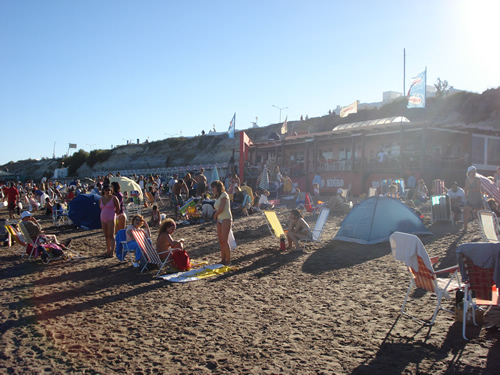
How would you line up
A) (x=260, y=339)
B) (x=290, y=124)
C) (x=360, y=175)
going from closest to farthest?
1. (x=260, y=339)
2. (x=360, y=175)
3. (x=290, y=124)

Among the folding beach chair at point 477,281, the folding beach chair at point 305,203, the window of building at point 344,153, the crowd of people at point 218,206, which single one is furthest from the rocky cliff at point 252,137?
the folding beach chair at point 477,281

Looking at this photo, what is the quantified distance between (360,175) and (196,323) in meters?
18.5

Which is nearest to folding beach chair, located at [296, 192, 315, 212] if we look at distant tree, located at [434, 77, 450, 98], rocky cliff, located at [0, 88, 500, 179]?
rocky cliff, located at [0, 88, 500, 179]

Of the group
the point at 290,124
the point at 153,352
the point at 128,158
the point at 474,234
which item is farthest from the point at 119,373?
the point at 128,158

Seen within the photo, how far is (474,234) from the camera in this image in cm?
912

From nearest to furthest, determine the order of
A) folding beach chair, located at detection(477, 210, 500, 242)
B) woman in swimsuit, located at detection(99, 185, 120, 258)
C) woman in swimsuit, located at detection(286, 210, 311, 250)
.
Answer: folding beach chair, located at detection(477, 210, 500, 242), woman in swimsuit, located at detection(99, 185, 120, 258), woman in swimsuit, located at detection(286, 210, 311, 250)

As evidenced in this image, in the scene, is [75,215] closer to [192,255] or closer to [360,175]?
[192,255]

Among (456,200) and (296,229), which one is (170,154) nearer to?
(456,200)

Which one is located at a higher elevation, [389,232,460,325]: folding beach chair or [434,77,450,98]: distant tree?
[434,77,450,98]: distant tree

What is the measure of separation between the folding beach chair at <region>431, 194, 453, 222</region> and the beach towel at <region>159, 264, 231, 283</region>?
7.07 metres

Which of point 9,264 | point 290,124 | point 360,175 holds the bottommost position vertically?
point 9,264

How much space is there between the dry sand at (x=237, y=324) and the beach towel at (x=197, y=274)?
166 mm

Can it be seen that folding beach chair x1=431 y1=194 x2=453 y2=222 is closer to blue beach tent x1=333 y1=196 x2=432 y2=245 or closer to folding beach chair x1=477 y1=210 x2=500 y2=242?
blue beach tent x1=333 y1=196 x2=432 y2=245

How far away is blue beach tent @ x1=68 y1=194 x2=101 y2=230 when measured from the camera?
12109 millimetres
